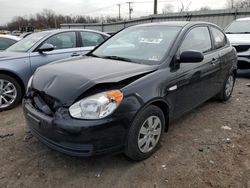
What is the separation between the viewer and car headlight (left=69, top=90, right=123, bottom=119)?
2.38 metres

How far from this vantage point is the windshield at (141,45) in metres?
3.25

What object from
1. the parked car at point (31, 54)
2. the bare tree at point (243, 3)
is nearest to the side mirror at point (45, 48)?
the parked car at point (31, 54)

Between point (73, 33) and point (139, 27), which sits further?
point (73, 33)

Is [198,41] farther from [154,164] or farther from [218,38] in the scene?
[154,164]

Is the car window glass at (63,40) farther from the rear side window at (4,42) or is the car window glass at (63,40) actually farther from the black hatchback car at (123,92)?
the rear side window at (4,42)

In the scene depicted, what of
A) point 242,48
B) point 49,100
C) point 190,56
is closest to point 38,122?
point 49,100

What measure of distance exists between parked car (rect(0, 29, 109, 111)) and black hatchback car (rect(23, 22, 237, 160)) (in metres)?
1.67

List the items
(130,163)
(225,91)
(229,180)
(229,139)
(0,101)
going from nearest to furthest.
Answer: (229,180) < (130,163) < (229,139) < (0,101) < (225,91)

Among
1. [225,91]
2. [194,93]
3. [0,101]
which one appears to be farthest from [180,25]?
[0,101]

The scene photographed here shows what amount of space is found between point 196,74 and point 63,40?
3.29 meters

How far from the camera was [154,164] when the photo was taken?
2859 mm

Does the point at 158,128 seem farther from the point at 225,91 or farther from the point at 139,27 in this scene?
the point at 225,91

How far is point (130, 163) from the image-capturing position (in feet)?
9.43

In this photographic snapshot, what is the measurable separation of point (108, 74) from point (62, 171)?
3.87ft
